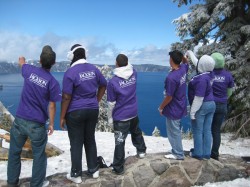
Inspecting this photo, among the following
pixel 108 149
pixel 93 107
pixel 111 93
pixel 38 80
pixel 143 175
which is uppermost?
pixel 38 80

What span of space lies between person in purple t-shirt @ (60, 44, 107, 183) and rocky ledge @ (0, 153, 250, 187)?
0.49 meters

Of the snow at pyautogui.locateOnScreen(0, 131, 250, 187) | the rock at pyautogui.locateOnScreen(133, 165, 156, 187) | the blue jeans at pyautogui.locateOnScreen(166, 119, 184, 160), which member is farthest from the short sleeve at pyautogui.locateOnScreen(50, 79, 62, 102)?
the snow at pyautogui.locateOnScreen(0, 131, 250, 187)

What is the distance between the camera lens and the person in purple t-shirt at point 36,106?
5043mm

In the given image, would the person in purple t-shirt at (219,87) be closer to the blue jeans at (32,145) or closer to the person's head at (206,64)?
the person's head at (206,64)

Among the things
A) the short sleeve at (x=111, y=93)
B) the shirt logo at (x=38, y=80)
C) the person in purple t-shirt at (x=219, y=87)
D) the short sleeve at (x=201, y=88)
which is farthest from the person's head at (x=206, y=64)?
the shirt logo at (x=38, y=80)

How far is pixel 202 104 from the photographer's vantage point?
20.9ft

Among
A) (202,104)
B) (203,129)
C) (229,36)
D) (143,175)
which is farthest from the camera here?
(229,36)

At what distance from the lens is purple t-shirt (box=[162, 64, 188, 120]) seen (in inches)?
235

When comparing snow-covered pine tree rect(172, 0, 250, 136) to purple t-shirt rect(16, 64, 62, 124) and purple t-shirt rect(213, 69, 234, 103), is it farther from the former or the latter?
purple t-shirt rect(16, 64, 62, 124)

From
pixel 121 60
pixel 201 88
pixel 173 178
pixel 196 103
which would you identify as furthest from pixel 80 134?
pixel 201 88

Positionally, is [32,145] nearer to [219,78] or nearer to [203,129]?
[203,129]

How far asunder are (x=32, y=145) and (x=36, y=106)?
659mm

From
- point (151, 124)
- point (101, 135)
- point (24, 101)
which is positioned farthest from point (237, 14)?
point (151, 124)

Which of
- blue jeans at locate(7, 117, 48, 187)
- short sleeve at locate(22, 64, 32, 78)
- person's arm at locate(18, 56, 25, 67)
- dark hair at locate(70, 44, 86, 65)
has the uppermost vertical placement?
dark hair at locate(70, 44, 86, 65)
